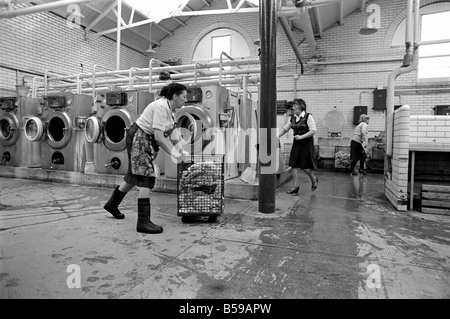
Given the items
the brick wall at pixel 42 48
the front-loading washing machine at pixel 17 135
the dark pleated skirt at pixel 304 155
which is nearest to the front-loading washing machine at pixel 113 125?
the front-loading washing machine at pixel 17 135

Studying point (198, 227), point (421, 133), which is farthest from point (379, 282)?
point (421, 133)

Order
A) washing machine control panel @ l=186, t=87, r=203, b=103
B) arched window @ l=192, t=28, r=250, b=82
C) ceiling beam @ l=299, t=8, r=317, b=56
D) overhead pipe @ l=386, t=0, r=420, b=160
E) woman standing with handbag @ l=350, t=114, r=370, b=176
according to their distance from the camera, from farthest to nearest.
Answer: arched window @ l=192, t=28, r=250, b=82, woman standing with handbag @ l=350, t=114, r=370, b=176, ceiling beam @ l=299, t=8, r=317, b=56, washing machine control panel @ l=186, t=87, r=203, b=103, overhead pipe @ l=386, t=0, r=420, b=160

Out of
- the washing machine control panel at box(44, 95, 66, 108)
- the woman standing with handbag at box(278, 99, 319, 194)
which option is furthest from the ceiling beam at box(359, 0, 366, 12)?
the washing machine control panel at box(44, 95, 66, 108)

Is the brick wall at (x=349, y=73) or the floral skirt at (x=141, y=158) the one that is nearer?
the floral skirt at (x=141, y=158)

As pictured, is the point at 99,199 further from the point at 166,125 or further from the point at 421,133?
the point at 421,133

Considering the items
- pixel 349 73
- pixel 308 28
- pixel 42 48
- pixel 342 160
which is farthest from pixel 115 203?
pixel 349 73

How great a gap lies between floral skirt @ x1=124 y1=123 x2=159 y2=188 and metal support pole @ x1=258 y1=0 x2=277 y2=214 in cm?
141

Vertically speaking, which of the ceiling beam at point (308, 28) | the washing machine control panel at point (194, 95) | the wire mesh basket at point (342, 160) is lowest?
the wire mesh basket at point (342, 160)

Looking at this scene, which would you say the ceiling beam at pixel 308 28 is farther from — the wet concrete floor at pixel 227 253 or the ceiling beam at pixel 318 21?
the wet concrete floor at pixel 227 253

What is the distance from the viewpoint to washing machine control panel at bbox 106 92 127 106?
5023mm

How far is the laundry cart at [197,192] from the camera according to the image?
308 cm

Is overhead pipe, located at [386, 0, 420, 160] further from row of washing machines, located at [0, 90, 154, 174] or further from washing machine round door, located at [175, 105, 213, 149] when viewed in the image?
row of washing machines, located at [0, 90, 154, 174]

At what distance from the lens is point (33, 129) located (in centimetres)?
578

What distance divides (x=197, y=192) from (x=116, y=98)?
113 inches
